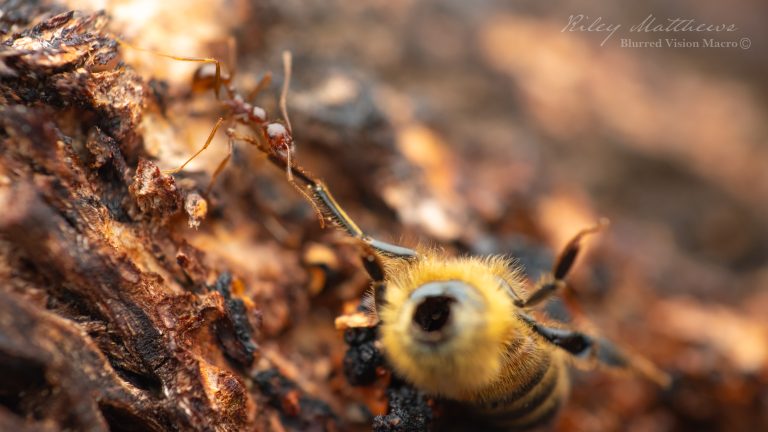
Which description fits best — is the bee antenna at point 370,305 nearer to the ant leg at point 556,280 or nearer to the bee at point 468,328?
the bee at point 468,328

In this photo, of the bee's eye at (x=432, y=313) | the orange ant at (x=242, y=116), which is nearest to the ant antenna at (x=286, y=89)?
the orange ant at (x=242, y=116)

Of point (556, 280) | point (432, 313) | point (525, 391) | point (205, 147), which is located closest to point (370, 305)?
point (432, 313)

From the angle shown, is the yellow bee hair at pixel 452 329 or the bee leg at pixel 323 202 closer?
the yellow bee hair at pixel 452 329

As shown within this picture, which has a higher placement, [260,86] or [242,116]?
[260,86]

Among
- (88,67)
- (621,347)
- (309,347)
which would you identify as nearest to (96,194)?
(88,67)

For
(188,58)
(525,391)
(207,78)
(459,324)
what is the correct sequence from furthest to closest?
(207,78), (188,58), (525,391), (459,324)

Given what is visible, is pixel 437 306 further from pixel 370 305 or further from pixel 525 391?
pixel 525 391

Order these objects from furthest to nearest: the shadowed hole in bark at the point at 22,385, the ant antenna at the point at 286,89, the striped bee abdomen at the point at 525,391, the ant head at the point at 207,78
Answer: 1. the ant antenna at the point at 286,89
2. the ant head at the point at 207,78
3. the striped bee abdomen at the point at 525,391
4. the shadowed hole in bark at the point at 22,385

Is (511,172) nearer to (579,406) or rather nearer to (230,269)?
(579,406)
